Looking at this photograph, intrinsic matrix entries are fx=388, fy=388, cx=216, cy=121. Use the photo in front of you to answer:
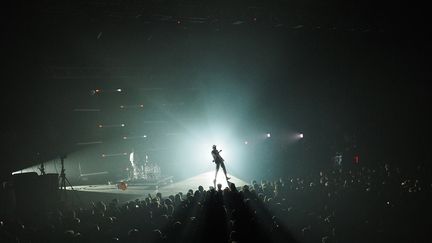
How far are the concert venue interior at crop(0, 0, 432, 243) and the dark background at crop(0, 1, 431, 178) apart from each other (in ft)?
0.20

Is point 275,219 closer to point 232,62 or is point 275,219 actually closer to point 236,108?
point 232,62

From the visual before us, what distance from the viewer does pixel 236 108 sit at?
25031 millimetres

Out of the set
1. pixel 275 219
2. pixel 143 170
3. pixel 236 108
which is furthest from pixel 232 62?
pixel 143 170

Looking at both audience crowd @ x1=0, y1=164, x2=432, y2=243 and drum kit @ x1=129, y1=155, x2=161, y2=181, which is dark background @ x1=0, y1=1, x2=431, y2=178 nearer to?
audience crowd @ x1=0, y1=164, x2=432, y2=243

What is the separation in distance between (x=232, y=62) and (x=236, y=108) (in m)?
7.62

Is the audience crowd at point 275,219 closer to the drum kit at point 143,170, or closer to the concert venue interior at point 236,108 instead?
the concert venue interior at point 236,108

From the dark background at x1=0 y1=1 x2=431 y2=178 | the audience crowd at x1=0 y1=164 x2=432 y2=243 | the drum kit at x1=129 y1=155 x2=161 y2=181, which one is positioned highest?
the dark background at x1=0 y1=1 x2=431 y2=178

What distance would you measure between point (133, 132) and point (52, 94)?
31.2ft

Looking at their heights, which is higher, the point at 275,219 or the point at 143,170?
the point at 143,170

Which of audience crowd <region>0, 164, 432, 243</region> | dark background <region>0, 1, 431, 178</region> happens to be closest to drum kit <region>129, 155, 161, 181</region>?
dark background <region>0, 1, 431, 178</region>

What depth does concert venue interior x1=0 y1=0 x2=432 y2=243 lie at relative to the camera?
815 cm

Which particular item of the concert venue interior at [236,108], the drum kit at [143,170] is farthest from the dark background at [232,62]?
the drum kit at [143,170]

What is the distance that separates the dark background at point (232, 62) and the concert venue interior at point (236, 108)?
61 millimetres

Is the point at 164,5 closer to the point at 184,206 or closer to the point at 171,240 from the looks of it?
the point at 184,206
